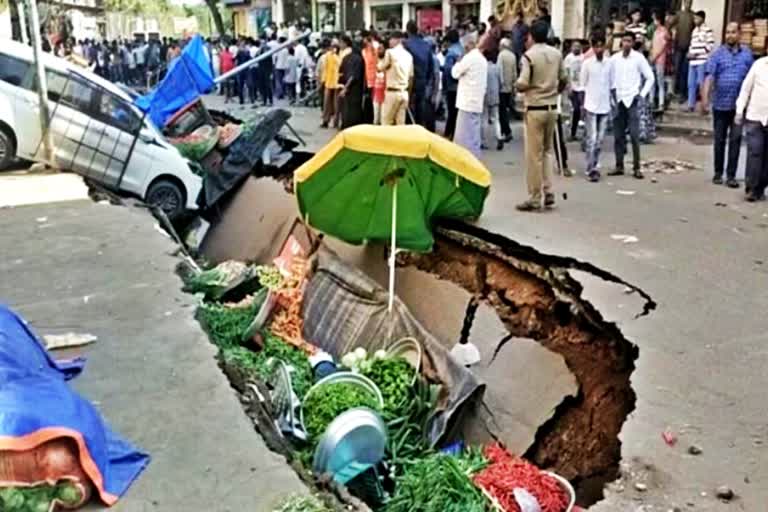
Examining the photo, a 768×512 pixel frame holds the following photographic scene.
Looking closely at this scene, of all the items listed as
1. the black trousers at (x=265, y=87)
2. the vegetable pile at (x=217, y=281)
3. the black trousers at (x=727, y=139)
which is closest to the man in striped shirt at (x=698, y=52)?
the black trousers at (x=727, y=139)

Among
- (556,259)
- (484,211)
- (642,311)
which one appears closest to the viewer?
(642,311)

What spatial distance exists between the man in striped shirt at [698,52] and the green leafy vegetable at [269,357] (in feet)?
34.3

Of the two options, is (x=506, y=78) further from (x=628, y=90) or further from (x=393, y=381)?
(x=393, y=381)

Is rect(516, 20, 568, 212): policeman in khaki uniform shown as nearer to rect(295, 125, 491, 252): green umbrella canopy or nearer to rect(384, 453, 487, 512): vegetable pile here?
rect(295, 125, 491, 252): green umbrella canopy

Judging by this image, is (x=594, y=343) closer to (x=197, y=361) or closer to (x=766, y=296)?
(x=766, y=296)

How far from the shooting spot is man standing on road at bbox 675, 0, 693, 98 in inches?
587

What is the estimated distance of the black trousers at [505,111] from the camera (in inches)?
546

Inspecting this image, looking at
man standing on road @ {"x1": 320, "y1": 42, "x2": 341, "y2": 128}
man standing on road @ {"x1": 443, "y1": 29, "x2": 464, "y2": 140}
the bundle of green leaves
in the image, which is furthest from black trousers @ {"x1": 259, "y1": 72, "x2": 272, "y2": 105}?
the bundle of green leaves

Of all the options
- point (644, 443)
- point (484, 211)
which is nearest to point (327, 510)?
point (644, 443)

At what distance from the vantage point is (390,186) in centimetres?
714

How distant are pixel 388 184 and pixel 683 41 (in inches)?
396

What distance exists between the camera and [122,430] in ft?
13.7

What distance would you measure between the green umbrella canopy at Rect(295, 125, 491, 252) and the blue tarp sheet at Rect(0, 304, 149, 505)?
3.19 meters

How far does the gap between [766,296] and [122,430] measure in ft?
15.7
